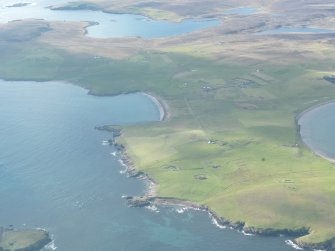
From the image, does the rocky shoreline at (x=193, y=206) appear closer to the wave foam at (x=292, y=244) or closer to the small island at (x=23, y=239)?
the wave foam at (x=292, y=244)

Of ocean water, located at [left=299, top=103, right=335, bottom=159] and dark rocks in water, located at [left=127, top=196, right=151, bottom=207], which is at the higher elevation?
dark rocks in water, located at [left=127, top=196, right=151, bottom=207]

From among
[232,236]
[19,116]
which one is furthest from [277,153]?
[19,116]

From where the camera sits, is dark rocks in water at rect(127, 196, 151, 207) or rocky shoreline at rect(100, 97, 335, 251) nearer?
rocky shoreline at rect(100, 97, 335, 251)

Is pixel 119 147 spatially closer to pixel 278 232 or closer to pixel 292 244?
pixel 278 232

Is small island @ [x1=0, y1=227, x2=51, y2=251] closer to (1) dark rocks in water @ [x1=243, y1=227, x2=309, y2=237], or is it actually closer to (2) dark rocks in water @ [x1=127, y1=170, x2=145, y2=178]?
(2) dark rocks in water @ [x1=127, y1=170, x2=145, y2=178]

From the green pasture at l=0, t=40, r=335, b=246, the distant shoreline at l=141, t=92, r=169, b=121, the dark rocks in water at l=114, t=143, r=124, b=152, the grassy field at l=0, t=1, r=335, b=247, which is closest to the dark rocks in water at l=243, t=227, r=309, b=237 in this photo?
the grassy field at l=0, t=1, r=335, b=247

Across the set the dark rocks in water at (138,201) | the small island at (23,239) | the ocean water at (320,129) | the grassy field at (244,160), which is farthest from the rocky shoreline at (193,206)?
the ocean water at (320,129)
